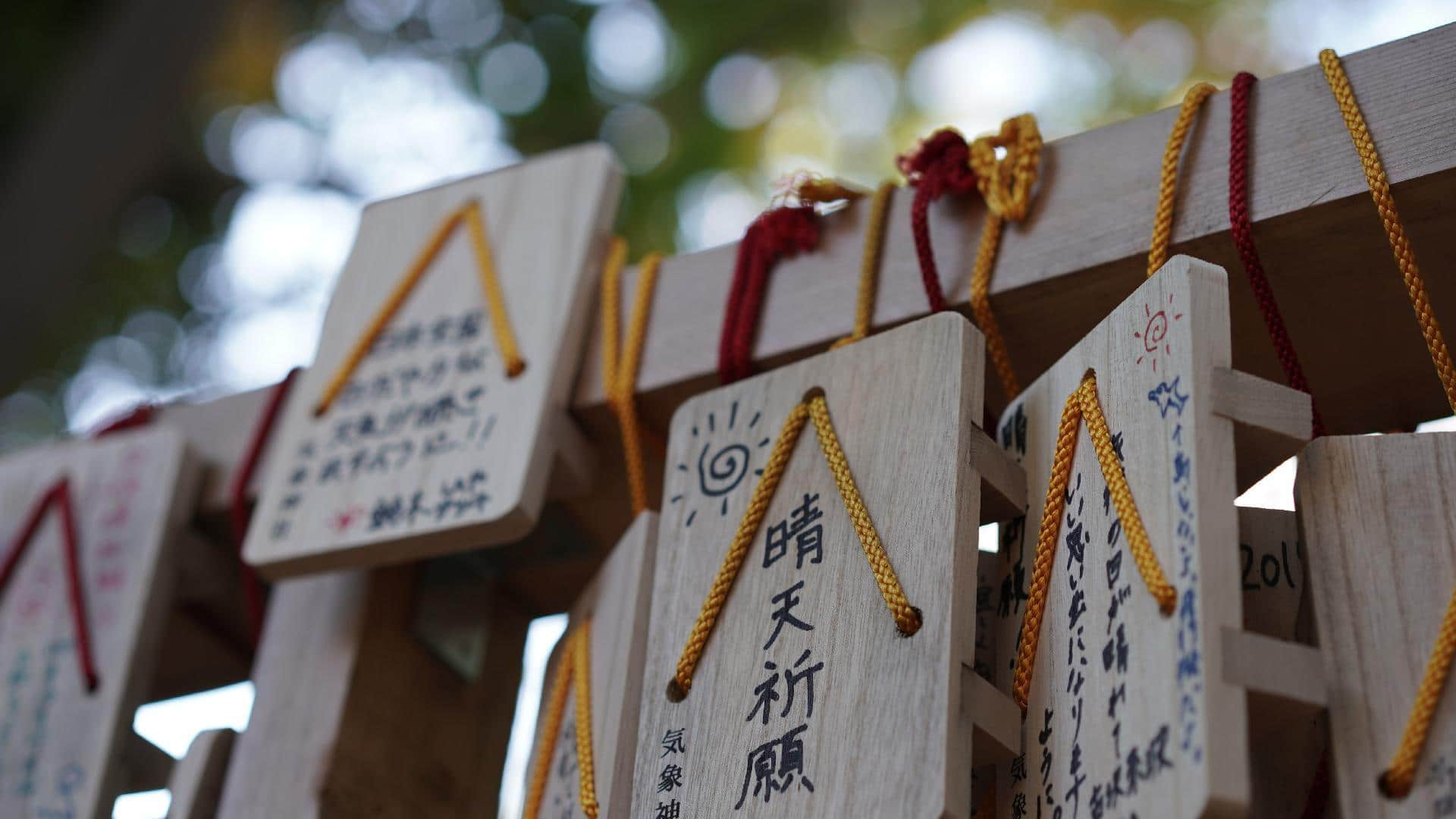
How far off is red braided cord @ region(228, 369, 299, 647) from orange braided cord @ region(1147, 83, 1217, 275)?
738mm

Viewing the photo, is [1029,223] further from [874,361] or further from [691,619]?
[691,619]

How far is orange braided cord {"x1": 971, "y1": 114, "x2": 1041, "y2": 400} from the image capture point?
2.78ft

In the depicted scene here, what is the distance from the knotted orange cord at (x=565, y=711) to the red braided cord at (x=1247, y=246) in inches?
18.0

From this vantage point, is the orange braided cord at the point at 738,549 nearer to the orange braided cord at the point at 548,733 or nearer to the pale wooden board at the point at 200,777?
the orange braided cord at the point at 548,733

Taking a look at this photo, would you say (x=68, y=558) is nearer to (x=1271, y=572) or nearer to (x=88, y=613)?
(x=88, y=613)

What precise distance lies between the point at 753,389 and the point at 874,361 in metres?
0.09

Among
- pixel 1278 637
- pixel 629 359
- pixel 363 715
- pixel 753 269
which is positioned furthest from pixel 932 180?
pixel 363 715

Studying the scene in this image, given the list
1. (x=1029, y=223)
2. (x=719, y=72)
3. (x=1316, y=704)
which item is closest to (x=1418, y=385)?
(x=1029, y=223)

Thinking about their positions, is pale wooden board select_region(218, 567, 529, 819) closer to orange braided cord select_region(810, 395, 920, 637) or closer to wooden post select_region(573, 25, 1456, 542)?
wooden post select_region(573, 25, 1456, 542)

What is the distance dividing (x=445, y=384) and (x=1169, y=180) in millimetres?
536

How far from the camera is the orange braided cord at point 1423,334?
1.82ft

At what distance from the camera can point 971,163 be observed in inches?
35.2

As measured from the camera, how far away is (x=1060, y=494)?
690 millimetres

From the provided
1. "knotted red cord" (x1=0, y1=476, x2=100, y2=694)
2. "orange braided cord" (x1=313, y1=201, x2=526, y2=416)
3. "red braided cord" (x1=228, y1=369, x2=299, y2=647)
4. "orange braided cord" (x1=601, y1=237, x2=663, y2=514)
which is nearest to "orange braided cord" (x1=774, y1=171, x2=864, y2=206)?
"orange braided cord" (x1=601, y1=237, x2=663, y2=514)
